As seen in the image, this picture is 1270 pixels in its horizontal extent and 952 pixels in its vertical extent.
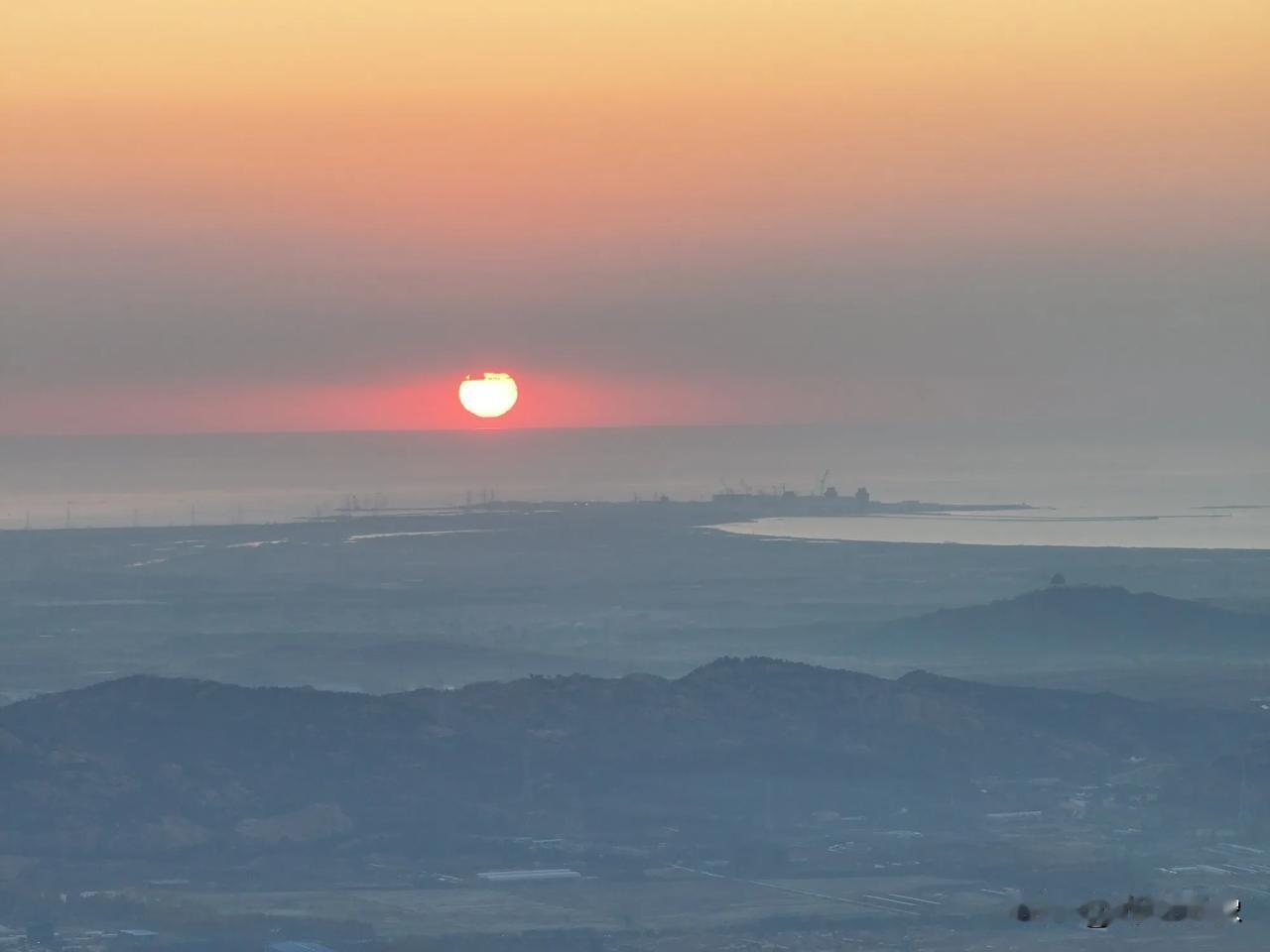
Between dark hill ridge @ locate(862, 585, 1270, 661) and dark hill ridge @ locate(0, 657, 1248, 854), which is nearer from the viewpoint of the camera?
dark hill ridge @ locate(0, 657, 1248, 854)

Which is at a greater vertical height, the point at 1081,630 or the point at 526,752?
the point at 1081,630

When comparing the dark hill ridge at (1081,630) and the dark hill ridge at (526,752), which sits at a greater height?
the dark hill ridge at (1081,630)

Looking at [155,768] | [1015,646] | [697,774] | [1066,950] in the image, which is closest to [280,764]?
[155,768]

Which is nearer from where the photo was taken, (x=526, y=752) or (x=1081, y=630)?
(x=526, y=752)

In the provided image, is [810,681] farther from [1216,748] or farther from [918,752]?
[1216,748]
